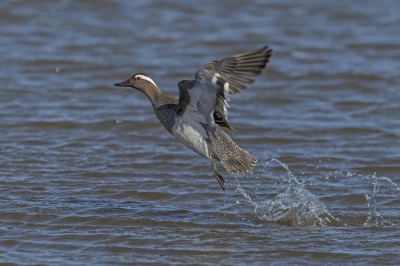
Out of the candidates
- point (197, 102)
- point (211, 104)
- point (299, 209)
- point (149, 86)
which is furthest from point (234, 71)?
point (299, 209)

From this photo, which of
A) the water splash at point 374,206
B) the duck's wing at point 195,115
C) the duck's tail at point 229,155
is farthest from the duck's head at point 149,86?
the water splash at point 374,206

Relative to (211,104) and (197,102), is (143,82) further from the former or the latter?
(211,104)

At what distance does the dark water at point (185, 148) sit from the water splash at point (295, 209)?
0.02 m

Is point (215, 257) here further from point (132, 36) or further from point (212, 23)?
point (212, 23)

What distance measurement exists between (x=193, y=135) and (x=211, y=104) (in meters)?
0.59

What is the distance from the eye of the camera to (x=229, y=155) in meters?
6.34

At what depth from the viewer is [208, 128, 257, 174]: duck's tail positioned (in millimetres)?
6293

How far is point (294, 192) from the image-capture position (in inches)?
255

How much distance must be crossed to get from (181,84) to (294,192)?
1531mm

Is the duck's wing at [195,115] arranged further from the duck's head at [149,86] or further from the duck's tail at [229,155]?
the duck's head at [149,86]

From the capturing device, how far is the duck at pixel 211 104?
541 cm

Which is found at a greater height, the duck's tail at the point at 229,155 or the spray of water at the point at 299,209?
the duck's tail at the point at 229,155

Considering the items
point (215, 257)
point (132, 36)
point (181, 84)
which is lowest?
Answer: point (215, 257)

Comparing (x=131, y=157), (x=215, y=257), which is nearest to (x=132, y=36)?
(x=131, y=157)
